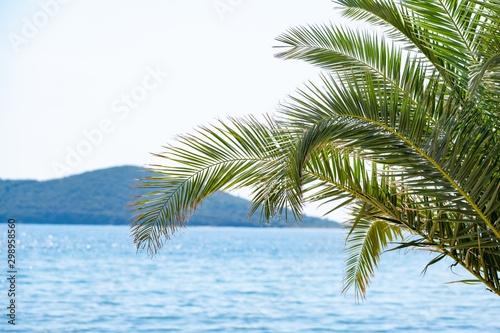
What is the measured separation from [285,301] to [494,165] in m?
22.2

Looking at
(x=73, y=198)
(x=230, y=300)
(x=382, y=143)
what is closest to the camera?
(x=382, y=143)

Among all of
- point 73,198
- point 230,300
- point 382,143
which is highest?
point 73,198

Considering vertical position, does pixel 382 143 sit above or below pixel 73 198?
Answer: below

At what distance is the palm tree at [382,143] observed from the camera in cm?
372

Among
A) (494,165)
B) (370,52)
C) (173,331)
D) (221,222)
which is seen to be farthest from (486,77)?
(221,222)

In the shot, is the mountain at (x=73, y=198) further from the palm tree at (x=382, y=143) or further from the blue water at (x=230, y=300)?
the palm tree at (x=382, y=143)

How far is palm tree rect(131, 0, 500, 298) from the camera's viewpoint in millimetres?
3717

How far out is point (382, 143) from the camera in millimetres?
3734

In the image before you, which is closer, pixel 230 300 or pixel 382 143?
pixel 382 143

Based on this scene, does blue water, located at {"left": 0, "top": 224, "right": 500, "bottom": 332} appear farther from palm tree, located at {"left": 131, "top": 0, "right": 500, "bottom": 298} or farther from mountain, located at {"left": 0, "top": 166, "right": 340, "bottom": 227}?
mountain, located at {"left": 0, "top": 166, "right": 340, "bottom": 227}

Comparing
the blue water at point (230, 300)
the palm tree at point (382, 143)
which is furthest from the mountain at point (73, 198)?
the palm tree at point (382, 143)

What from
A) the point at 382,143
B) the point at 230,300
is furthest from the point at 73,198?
the point at 382,143

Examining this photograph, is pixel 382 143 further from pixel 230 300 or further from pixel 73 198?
pixel 73 198

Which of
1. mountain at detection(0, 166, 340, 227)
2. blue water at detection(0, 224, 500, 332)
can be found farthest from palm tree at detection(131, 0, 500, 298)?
mountain at detection(0, 166, 340, 227)
